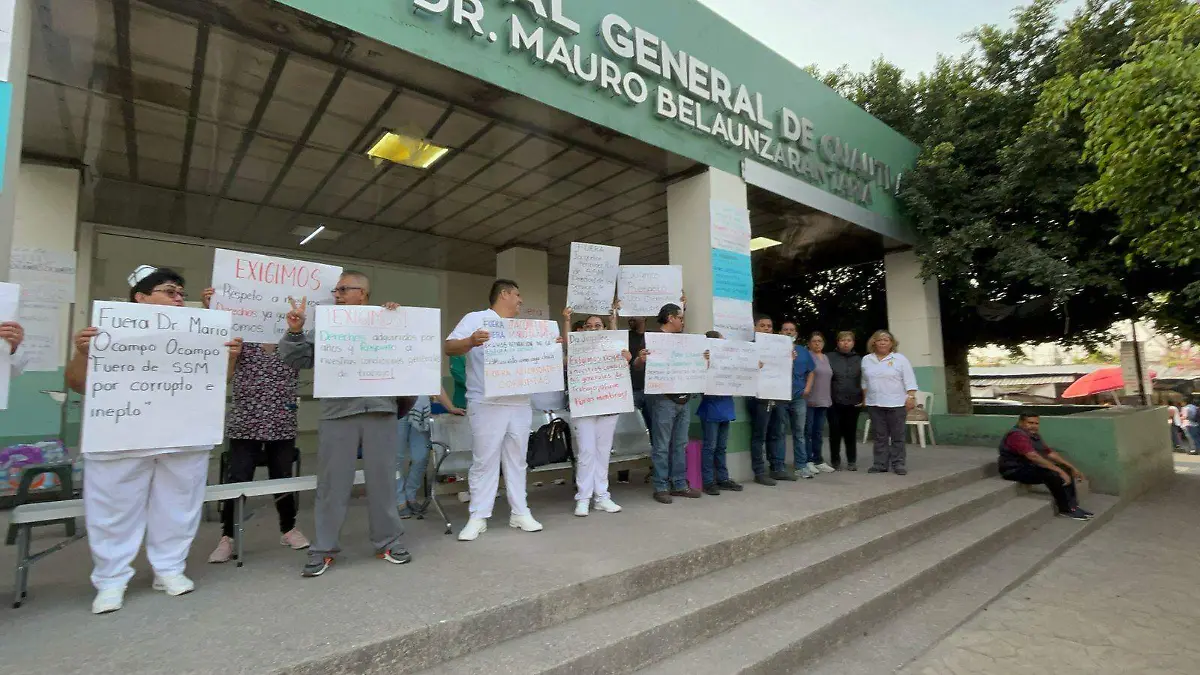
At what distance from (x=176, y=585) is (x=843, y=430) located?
6326 mm

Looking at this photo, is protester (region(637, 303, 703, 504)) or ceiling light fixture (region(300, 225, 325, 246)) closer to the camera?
protester (region(637, 303, 703, 504))

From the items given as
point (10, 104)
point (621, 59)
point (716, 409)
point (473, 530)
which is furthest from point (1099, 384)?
point (10, 104)

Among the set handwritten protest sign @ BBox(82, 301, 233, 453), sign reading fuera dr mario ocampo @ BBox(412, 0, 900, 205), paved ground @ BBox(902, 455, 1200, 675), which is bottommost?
paved ground @ BBox(902, 455, 1200, 675)

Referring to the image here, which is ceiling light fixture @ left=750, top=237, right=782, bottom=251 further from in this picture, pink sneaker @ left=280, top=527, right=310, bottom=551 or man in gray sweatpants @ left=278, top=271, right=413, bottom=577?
pink sneaker @ left=280, top=527, right=310, bottom=551

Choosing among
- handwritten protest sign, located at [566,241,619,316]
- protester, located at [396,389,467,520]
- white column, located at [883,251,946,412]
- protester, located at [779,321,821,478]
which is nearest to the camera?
protester, located at [396,389,467,520]

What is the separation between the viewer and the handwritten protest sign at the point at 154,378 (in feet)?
8.54

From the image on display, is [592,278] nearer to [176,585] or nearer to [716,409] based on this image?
[716,409]

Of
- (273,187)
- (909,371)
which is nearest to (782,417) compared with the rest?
(909,371)

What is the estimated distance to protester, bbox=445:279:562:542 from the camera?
3.77 metres

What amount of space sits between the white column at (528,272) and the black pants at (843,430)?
5059 millimetres

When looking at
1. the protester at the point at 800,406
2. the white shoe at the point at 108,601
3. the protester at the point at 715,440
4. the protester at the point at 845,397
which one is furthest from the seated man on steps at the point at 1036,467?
the white shoe at the point at 108,601

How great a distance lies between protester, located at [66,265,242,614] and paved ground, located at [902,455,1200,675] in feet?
12.2

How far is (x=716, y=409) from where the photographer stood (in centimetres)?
509

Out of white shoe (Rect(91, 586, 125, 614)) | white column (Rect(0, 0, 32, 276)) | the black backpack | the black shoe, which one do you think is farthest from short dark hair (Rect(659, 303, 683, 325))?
white column (Rect(0, 0, 32, 276))
